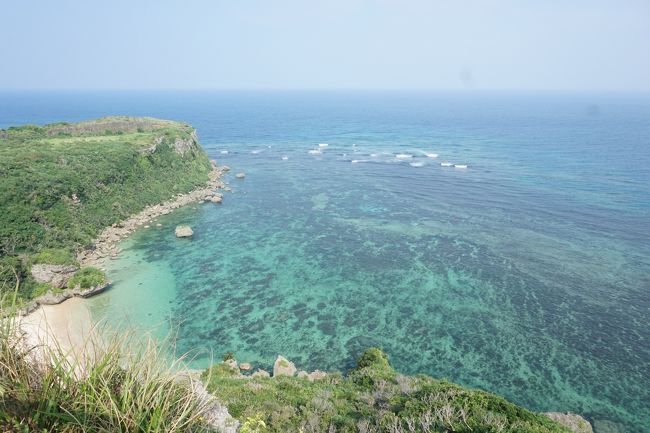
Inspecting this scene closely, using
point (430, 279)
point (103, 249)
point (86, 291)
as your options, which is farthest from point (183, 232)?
point (430, 279)

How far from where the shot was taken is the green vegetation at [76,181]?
4528cm

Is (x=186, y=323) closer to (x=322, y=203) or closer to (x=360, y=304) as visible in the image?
(x=360, y=304)

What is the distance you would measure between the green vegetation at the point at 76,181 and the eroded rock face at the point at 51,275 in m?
0.70

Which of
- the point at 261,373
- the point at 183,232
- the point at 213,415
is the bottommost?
the point at 261,373

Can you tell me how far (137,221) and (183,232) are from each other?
425 inches

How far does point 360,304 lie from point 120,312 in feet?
84.0

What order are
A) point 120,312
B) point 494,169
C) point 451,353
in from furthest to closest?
point 494,169 < point 120,312 < point 451,353

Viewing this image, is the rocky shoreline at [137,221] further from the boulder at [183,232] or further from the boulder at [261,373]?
the boulder at [261,373]

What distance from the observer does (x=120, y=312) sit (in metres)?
39.3

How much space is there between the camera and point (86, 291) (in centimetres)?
4144

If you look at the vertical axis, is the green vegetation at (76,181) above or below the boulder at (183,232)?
above

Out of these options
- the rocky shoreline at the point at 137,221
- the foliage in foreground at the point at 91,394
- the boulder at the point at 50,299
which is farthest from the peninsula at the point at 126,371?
the boulder at the point at 50,299

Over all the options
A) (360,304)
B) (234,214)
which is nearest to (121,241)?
(234,214)

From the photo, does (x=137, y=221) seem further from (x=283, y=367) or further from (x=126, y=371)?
(x=126, y=371)
